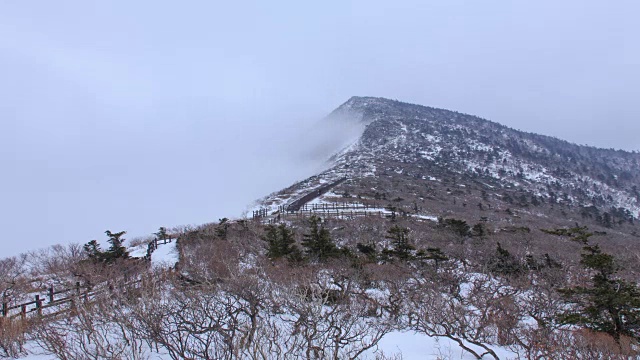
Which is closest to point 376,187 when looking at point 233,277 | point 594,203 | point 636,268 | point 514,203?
point 514,203

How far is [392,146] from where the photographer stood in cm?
15838

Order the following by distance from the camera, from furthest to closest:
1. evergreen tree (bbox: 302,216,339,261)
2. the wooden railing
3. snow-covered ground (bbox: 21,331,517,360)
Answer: evergreen tree (bbox: 302,216,339,261) → snow-covered ground (bbox: 21,331,517,360) → the wooden railing

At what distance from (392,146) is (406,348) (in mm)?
145546

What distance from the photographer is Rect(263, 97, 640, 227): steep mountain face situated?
284 feet

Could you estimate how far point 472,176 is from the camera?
12794cm

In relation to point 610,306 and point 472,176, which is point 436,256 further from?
point 472,176

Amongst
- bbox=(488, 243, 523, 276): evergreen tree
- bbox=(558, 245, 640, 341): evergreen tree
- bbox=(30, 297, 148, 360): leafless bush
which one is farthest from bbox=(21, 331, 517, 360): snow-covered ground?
bbox=(488, 243, 523, 276): evergreen tree

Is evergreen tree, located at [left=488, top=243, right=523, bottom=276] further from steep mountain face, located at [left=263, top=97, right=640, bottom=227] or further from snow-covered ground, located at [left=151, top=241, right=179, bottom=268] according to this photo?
steep mountain face, located at [left=263, top=97, right=640, bottom=227]

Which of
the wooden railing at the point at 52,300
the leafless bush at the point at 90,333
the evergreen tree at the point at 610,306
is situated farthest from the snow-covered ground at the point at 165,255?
the evergreen tree at the point at 610,306

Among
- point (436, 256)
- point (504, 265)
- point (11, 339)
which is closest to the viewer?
point (11, 339)

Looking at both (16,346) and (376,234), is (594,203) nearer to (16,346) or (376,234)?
(376,234)

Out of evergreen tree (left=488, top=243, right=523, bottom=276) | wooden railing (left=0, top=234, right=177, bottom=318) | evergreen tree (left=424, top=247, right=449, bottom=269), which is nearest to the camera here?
wooden railing (left=0, top=234, right=177, bottom=318)

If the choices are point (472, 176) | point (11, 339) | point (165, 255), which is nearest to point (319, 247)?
point (165, 255)

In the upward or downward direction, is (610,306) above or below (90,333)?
below
